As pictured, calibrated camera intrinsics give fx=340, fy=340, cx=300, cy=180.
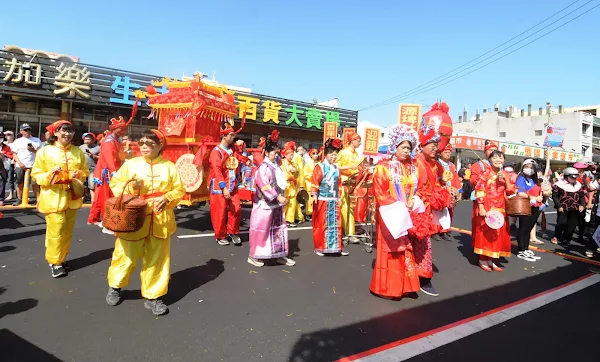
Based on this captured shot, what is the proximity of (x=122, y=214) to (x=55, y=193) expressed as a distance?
1.56m

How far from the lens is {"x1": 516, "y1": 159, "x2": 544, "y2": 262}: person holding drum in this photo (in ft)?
18.3

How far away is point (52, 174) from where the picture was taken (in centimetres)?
340

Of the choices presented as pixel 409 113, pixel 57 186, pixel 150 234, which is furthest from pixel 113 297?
pixel 409 113

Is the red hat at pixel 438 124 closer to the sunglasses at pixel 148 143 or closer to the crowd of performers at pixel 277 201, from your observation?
the crowd of performers at pixel 277 201

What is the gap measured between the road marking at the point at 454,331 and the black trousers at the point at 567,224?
3.11m

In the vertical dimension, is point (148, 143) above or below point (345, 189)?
above

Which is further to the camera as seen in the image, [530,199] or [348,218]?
[348,218]

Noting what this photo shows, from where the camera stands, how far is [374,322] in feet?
9.80

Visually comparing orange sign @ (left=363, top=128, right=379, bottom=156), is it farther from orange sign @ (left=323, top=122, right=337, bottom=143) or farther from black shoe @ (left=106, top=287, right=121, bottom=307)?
black shoe @ (left=106, top=287, right=121, bottom=307)

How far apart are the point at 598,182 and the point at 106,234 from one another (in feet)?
29.6

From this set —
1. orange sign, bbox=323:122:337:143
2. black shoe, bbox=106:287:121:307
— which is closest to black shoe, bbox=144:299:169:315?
black shoe, bbox=106:287:121:307

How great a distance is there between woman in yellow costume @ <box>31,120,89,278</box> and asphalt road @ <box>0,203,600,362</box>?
0.33 meters

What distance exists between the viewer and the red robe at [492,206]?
4.62m

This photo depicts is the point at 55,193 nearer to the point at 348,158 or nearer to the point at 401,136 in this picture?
the point at 401,136
